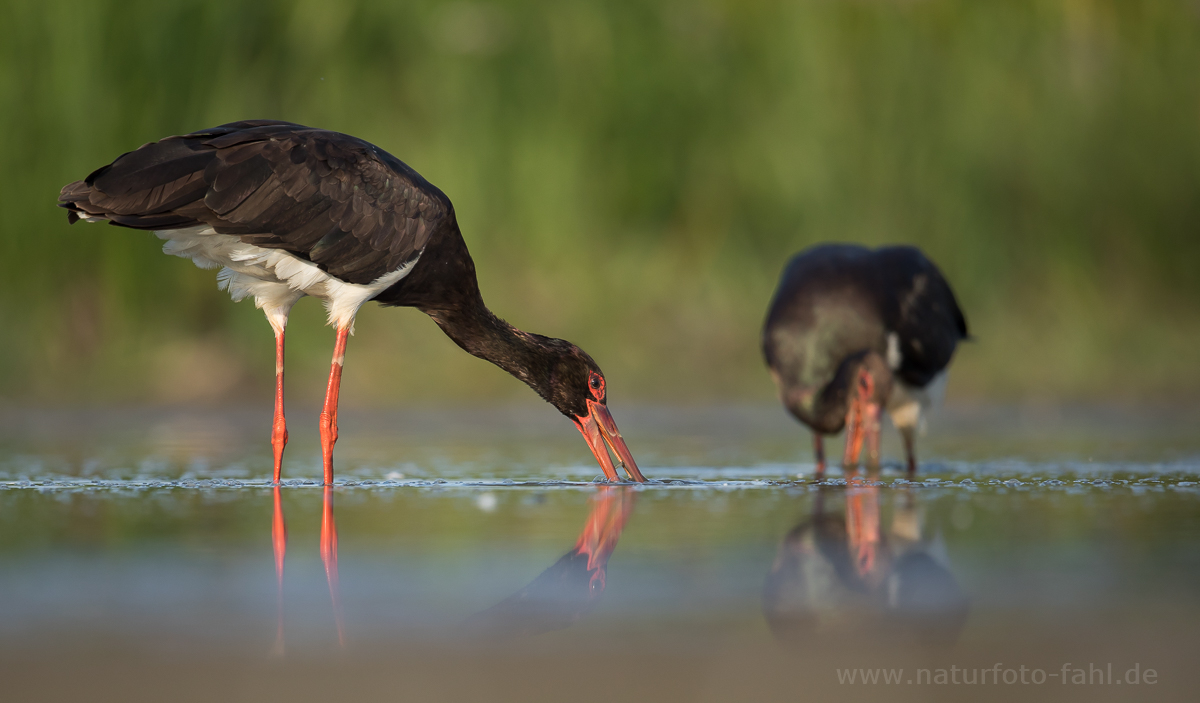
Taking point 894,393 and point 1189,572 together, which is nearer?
point 1189,572

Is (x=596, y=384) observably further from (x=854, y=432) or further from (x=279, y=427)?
(x=854, y=432)

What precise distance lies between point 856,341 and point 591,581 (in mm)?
4331

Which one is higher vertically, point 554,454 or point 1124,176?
point 1124,176

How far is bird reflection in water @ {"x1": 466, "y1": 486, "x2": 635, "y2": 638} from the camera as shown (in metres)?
2.40

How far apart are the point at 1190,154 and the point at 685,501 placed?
8.63 metres

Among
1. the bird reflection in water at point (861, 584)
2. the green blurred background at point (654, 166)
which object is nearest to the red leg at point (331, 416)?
the bird reflection in water at point (861, 584)

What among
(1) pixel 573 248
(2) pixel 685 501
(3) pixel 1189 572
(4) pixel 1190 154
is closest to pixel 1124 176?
(4) pixel 1190 154

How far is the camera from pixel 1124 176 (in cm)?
1104

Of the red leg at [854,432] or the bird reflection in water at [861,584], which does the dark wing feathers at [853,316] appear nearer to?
the red leg at [854,432]

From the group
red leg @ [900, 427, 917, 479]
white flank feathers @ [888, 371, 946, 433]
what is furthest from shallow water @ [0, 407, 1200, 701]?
white flank feathers @ [888, 371, 946, 433]

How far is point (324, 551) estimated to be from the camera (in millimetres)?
3166

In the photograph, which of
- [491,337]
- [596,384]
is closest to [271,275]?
[491,337]

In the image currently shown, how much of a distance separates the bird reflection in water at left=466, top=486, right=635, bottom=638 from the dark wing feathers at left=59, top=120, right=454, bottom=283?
76.8 inches

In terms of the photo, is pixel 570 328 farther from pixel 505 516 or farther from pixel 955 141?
pixel 505 516
